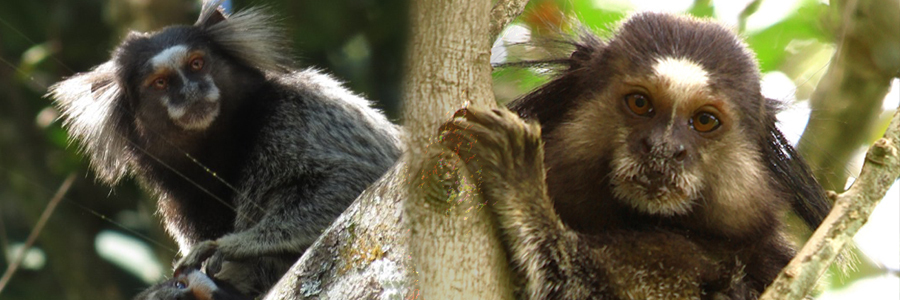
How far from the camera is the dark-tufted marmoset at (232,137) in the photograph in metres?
3.72

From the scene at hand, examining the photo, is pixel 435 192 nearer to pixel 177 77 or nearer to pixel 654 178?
pixel 654 178

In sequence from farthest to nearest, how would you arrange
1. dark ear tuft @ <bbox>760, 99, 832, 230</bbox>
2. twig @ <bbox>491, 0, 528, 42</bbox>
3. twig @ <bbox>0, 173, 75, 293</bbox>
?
twig @ <bbox>0, 173, 75, 293</bbox> < dark ear tuft @ <bbox>760, 99, 832, 230</bbox> < twig @ <bbox>491, 0, 528, 42</bbox>

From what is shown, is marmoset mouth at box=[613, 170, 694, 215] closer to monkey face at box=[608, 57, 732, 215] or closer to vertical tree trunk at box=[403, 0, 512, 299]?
monkey face at box=[608, 57, 732, 215]

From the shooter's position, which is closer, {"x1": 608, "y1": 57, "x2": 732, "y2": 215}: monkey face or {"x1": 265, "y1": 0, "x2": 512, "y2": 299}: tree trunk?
{"x1": 265, "y1": 0, "x2": 512, "y2": 299}: tree trunk

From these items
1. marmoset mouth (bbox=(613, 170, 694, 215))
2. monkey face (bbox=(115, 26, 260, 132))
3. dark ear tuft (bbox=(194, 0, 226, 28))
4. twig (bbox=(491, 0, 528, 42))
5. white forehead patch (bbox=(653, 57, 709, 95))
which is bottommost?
marmoset mouth (bbox=(613, 170, 694, 215))

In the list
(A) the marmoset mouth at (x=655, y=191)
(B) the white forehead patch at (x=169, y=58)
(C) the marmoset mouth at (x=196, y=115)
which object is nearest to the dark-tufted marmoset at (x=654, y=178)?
(A) the marmoset mouth at (x=655, y=191)

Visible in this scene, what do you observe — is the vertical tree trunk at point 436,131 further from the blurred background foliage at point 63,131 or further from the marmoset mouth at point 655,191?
the blurred background foliage at point 63,131

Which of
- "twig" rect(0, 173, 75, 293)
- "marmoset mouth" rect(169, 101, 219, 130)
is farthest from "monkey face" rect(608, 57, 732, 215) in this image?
"twig" rect(0, 173, 75, 293)

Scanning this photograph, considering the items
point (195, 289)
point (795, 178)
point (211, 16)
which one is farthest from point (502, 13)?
point (211, 16)

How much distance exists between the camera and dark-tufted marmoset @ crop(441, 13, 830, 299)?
2.68 meters

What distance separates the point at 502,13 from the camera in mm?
2645

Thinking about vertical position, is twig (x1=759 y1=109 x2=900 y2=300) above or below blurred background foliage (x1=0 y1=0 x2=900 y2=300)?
below

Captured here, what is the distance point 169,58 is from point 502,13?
2026 millimetres

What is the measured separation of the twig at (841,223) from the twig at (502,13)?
0.96m
